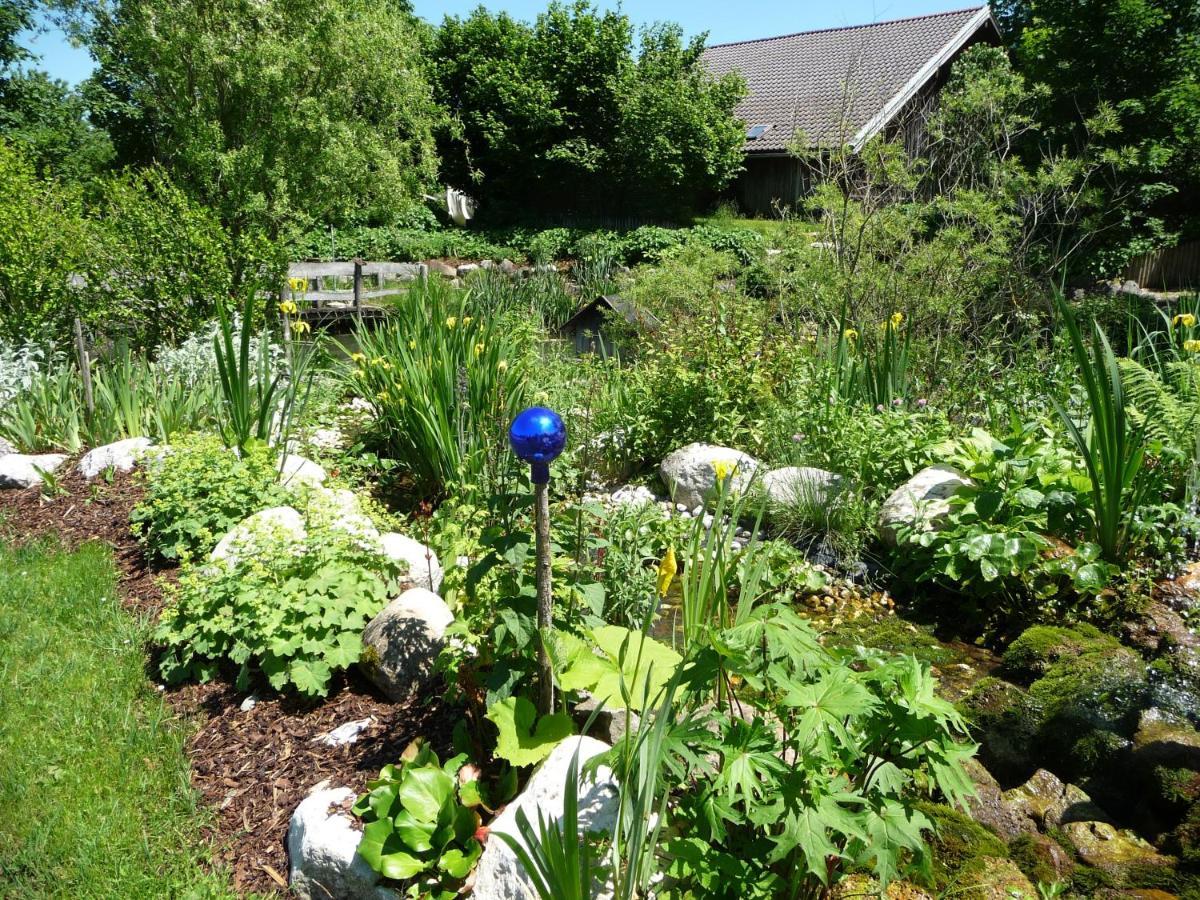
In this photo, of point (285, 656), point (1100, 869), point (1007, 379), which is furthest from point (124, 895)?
point (1007, 379)

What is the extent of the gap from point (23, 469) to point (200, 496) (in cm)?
206

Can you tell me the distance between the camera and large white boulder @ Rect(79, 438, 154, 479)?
5352 millimetres

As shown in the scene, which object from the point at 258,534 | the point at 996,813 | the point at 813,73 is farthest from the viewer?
the point at 813,73

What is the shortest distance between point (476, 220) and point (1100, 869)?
2499 cm

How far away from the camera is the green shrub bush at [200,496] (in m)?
4.09

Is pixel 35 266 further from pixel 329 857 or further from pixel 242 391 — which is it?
pixel 329 857

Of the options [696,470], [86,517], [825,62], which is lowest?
[86,517]

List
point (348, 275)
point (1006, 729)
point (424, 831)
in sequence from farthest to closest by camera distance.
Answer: point (348, 275) → point (1006, 729) → point (424, 831)

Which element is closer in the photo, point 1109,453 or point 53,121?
point 1109,453

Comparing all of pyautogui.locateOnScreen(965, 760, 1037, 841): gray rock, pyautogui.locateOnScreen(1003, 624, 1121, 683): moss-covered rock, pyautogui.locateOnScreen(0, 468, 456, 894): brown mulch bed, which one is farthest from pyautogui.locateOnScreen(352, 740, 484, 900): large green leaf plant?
pyautogui.locateOnScreen(1003, 624, 1121, 683): moss-covered rock

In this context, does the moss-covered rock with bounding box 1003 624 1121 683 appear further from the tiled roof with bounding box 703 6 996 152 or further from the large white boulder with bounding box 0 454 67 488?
the tiled roof with bounding box 703 6 996 152

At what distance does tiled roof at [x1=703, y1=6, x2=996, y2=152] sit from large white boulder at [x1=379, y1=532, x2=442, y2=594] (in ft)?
58.0

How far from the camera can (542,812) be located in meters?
2.16

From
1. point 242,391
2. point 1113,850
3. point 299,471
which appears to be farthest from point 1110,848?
point 242,391
